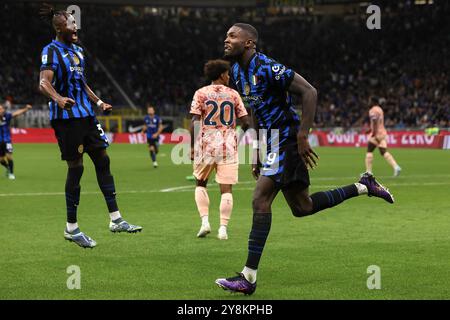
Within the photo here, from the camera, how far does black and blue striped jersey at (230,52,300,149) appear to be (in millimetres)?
7504

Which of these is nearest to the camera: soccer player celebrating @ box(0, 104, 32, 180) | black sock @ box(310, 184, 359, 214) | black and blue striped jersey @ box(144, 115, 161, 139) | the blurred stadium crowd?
black sock @ box(310, 184, 359, 214)

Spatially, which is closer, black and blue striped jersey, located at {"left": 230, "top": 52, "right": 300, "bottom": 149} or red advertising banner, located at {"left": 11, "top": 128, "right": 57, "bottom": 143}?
black and blue striped jersey, located at {"left": 230, "top": 52, "right": 300, "bottom": 149}

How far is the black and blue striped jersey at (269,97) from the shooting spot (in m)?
7.50

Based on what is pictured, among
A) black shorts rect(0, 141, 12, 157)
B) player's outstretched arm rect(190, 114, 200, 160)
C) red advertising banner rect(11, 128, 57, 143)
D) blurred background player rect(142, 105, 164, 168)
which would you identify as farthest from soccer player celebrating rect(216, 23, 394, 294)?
red advertising banner rect(11, 128, 57, 143)

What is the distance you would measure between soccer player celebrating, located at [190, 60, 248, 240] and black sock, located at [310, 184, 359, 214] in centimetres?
268

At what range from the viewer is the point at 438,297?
6930 mm

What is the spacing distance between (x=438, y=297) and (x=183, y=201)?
30.7ft

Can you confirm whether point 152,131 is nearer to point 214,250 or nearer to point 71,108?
point 71,108

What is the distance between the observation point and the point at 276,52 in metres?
63.0

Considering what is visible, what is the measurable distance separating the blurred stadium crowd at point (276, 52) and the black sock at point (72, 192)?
1559 inches

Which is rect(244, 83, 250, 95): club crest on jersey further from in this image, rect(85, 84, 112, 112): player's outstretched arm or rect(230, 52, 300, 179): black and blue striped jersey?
rect(85, 84, 112, 112): player's outstretched arm

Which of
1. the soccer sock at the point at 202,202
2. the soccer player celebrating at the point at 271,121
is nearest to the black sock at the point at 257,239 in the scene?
the soccer player celebrating at the point at 271,121
